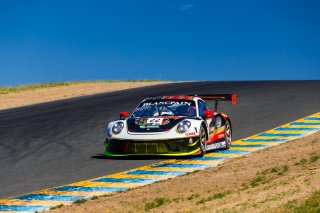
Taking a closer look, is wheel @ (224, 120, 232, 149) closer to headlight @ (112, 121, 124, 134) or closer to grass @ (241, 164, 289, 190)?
headlight @ (112, 121, 124, 134)

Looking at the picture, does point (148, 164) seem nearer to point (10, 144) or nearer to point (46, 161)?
point (46, 161)

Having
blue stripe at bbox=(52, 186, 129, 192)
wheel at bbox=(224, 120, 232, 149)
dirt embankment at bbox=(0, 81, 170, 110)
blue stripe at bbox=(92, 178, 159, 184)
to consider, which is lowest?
blue stripe at bbox=(52, 186, 129, 192)

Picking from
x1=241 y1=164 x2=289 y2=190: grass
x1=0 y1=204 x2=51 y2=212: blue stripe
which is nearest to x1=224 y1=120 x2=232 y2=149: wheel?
x1=241 y1=164 x2=289 y2=190: grass

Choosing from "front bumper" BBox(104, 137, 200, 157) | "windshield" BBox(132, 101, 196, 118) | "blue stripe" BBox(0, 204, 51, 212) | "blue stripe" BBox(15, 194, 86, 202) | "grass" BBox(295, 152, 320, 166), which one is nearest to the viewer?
Answer: "blue stripe" BBox(0, 204, 51, 212)

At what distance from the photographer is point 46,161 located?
1545 cm

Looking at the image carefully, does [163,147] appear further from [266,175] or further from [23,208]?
[23,208]

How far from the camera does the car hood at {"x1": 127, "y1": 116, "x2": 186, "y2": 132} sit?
15172mm

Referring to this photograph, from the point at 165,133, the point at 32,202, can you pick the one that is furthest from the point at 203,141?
the point at 32,202

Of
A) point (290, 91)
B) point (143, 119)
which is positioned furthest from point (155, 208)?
point (290, 91)

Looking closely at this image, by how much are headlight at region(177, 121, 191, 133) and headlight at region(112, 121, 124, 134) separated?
1.20m

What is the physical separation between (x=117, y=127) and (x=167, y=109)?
1.29m

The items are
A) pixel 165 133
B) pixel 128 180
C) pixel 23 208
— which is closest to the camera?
pixel 23 208

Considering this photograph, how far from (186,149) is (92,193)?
154 inches

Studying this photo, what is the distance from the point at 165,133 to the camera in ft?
49.5
